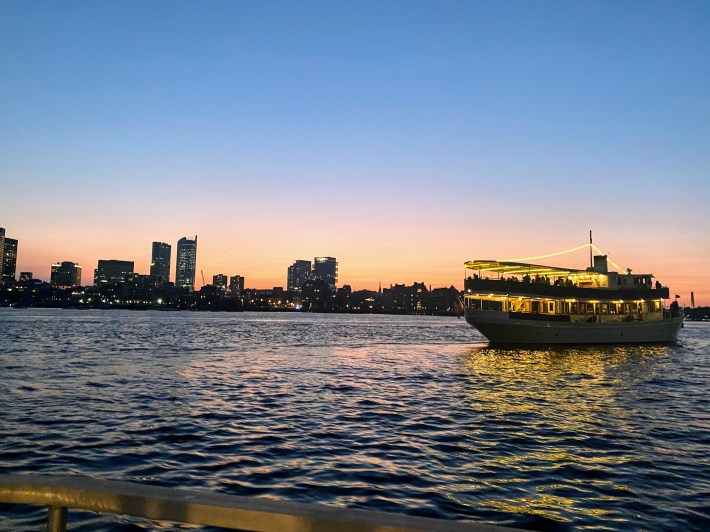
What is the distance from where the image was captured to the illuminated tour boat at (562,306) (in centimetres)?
5309

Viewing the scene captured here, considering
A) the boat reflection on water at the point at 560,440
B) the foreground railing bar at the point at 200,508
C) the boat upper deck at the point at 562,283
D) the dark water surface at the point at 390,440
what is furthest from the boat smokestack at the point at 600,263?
the foreground railing bar at the point at 200,508

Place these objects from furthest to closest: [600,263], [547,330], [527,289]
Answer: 1. [600,263]
2. [527,289]
3. [547,330]

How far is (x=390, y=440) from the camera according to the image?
15.4m

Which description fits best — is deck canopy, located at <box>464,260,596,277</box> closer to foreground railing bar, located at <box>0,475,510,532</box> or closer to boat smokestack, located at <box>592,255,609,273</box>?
boat smokestack, located at <box>592,255,609,273</box>

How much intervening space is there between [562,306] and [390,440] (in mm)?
45517

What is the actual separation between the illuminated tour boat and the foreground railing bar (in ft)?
170

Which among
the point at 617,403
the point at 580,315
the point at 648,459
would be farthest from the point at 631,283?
the point at 648,459

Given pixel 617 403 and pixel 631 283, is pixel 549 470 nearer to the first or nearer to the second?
pixel 617 403

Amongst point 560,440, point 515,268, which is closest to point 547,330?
point 515,268

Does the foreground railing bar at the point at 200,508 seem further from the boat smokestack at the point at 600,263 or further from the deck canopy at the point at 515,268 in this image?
the boat smokestack at the point at 600,263

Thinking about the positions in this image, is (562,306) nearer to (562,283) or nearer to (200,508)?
(562,283)

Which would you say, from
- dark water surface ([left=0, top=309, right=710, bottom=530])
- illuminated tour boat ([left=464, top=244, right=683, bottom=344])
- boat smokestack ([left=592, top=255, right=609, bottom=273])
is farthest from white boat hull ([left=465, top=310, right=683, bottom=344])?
dark water surface ([left=0, top=309, right=710, bottom=530])

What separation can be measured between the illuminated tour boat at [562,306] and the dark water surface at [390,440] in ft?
67.3

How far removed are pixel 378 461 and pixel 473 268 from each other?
148 feet
